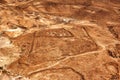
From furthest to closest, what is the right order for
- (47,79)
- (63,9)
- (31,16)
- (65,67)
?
(63,9) < (31,16) < (65,67) < (47,79)

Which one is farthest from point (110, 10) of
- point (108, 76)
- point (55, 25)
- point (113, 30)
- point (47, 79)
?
point (47, 79)

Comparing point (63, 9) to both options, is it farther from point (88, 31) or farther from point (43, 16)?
point (88, 31)

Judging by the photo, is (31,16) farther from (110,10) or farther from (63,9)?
(110,10)

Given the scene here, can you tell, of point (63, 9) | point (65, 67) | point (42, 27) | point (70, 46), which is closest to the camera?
point (65, 67)

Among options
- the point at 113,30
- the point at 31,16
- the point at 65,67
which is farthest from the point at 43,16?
the point at 65,67

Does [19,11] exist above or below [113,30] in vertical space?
above

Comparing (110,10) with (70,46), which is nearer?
(70,46)
